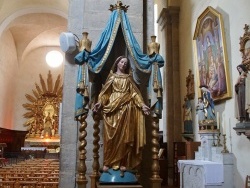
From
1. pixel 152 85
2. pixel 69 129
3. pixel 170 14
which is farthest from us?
pixel 170 14

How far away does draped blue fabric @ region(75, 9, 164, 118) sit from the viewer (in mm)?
4180

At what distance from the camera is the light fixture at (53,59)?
19.6 meters

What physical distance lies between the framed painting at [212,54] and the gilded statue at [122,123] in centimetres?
430

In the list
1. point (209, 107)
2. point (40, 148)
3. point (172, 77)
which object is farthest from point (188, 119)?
point (40, 148)

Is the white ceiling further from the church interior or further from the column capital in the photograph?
the column capital

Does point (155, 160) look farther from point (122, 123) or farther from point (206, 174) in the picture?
point (206, 174)

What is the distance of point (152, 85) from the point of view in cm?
425

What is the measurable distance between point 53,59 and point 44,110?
3.35m

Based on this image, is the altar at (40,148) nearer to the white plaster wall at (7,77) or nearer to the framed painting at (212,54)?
the white plaster wall at (7,77)

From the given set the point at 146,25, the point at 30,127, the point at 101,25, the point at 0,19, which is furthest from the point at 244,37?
the point at 30,127

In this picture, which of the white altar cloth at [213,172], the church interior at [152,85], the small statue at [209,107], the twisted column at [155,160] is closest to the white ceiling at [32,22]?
the church interior at [152,85]

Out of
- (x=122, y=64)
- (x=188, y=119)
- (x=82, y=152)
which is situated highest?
(x=122, y=64)

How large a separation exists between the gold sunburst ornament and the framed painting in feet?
37.5

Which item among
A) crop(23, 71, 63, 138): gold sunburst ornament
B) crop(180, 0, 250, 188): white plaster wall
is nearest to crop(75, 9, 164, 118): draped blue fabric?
crop(180, 0, 250, 188): white plaster wall
